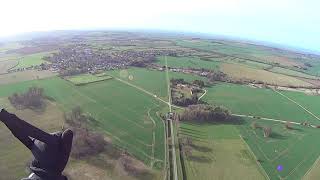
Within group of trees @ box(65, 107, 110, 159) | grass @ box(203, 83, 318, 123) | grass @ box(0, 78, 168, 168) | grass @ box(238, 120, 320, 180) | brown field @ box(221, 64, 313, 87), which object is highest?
group of trees @ box(65, 107, 110, 159)

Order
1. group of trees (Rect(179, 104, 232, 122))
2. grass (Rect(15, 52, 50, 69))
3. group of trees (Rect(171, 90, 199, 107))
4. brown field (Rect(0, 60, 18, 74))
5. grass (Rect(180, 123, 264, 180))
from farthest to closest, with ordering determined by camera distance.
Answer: grass (Rect(15, 52, 50, 69)) < brown field (Rect(0, 60, 18, 74)) < group of trees (Rect(171, 90, 199, 107)) < group of trees (Rect(179, 104, 232, 122)) < grass (Rect(180, 123, 264, 180))

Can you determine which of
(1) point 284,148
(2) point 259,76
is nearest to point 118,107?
(1) point 284,148

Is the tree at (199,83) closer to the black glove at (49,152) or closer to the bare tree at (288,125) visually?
the bare tree at (288,125)

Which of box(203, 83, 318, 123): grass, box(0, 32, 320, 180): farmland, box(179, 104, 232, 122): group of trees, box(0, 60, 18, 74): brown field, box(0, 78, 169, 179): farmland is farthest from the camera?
box(0, 60, 18, 74): brown field

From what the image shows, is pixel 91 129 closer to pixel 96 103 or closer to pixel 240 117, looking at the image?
pixel 96 103

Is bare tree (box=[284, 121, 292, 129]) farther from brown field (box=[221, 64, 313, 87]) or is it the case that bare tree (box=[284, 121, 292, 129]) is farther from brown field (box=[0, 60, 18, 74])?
brown field (box=[0, 60, 18, 74])

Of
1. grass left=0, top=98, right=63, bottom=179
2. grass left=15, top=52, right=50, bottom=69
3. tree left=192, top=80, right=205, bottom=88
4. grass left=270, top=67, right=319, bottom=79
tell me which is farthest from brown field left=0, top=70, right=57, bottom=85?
grass left=270, top=67, right=319, bottom=79

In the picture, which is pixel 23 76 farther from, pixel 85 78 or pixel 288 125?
pixel 288 125

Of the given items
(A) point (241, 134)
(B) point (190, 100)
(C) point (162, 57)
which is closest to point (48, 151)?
(A) point (241, 134)

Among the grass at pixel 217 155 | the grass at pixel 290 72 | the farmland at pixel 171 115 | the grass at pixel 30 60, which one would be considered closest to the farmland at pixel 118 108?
the farmland at pixel 171 115
